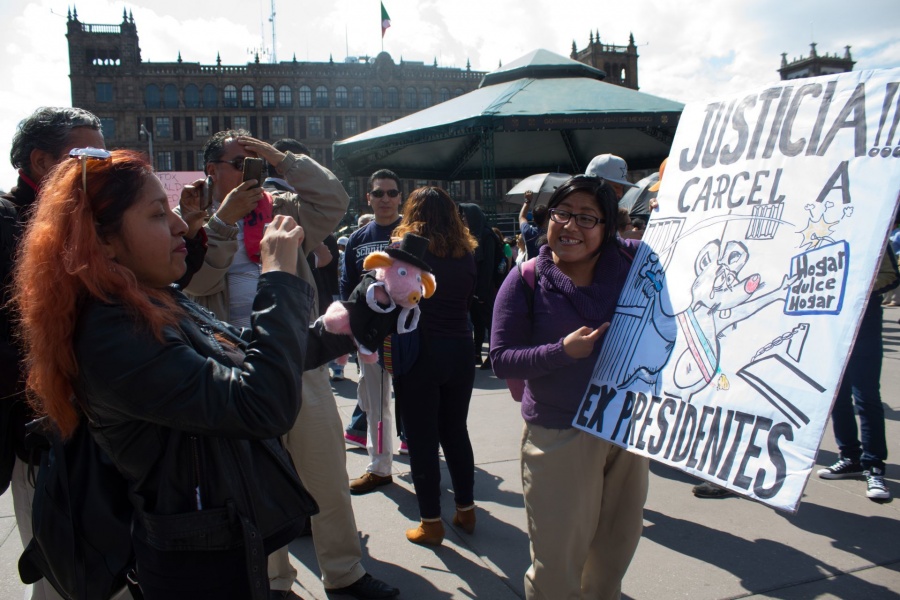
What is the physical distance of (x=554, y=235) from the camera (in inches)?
92.9

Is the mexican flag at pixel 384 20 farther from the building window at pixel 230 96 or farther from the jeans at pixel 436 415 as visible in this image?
the jeans at pixel 436 415

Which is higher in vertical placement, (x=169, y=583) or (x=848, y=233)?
(x=848, y=233)

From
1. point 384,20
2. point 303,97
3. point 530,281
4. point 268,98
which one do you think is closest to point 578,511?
point 530,281

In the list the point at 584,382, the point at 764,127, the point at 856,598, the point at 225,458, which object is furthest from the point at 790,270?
the point at 856,598

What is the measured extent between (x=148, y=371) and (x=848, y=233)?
5.54 ft

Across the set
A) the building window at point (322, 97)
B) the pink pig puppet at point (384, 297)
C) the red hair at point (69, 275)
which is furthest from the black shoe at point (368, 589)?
the building window at point (322, 97)

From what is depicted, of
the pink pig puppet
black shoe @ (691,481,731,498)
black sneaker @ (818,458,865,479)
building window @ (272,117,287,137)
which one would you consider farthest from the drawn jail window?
building window @ (272,117,287,137)

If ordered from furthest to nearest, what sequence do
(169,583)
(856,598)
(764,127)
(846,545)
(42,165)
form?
(846,545) → (856,598) → (42,165) → (764,127) → (169,583)

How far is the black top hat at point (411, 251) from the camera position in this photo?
1656 millimetres

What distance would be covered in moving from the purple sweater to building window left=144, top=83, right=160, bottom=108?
70515mm

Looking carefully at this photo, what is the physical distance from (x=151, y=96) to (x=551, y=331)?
71.3 meters

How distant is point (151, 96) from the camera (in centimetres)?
6366

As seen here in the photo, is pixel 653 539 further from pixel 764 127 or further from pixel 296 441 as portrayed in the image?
pixel 764 127

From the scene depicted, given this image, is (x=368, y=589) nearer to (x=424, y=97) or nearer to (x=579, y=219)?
(x=579, y=219)
